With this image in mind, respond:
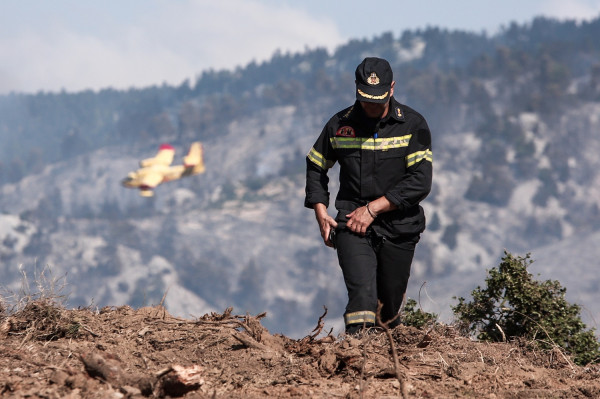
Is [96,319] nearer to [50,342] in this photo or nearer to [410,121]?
[50,342]

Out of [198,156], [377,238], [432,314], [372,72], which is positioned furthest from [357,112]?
[198,156]

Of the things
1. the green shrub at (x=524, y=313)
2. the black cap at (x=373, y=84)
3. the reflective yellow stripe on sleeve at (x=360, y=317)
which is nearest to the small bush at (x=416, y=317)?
the green shrub at (x=524, y=313)

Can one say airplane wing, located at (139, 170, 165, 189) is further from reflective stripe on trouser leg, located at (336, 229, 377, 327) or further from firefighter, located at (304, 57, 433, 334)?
reflective stripe on trouser leg, located at (336, 229, 377, 327)

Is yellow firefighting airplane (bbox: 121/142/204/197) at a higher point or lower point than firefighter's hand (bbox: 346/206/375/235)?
higher

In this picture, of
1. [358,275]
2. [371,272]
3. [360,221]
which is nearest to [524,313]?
[371,272]

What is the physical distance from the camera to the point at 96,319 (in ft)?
22.5

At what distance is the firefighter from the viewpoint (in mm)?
7129

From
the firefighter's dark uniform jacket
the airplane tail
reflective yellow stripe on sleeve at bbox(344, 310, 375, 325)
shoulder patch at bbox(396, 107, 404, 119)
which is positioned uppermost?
the airplane tail

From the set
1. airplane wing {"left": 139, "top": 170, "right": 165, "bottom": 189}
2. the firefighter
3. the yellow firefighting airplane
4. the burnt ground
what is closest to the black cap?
the firefighter

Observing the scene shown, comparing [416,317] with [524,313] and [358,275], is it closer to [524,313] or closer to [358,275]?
[524,313]

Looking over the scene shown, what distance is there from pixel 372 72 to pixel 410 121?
1.77 ft

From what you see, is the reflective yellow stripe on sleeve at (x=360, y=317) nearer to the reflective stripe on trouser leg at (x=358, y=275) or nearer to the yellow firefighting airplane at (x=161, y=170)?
the reflective stripe on trouser leg at (x=358, y=275)

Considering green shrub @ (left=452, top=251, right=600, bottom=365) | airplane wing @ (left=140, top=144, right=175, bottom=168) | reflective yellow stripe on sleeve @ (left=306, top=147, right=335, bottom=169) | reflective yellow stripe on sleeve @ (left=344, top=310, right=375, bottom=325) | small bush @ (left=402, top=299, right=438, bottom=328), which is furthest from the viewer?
airplane wing @ (left=140, top=144, right=175, bottom=168)

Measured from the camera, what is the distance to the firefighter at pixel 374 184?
7.13 metres
